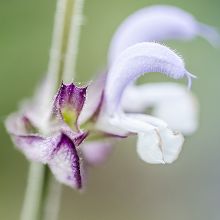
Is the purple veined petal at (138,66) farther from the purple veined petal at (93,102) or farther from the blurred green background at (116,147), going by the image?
the blurred green background at (116,147)

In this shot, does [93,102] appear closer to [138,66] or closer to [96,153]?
[138,66]

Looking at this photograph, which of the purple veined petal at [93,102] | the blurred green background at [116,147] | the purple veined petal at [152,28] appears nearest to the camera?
the purple veined petal at [93,102]

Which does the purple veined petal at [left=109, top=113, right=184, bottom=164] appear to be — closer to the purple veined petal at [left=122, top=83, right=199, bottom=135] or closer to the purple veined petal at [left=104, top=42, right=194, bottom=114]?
the purple veined petal at [left=104, top=42, right=194, bottom=114]

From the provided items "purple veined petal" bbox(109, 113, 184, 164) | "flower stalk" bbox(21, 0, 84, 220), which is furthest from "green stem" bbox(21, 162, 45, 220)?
"purple veined petal" bbox(109, 113, 184, 164)

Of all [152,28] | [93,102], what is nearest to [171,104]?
[152,28]

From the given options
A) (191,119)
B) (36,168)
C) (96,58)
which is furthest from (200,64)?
(36,168)

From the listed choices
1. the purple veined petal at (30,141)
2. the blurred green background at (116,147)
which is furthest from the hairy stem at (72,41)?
the blurred green background at (116,147)

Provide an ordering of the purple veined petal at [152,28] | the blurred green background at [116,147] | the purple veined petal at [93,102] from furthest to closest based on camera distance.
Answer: the blurred green background at [116,147] < the purple veined petal at [152,28] < the purple veined petal at [93,102]
